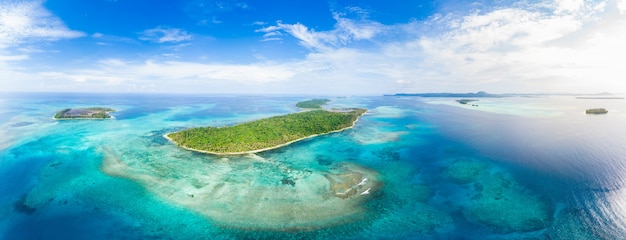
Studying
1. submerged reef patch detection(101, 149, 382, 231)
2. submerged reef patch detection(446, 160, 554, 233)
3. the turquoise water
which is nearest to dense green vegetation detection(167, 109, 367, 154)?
the turquoise water

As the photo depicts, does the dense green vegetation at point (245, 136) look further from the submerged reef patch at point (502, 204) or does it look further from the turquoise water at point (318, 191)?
the submerged reef patch at point (502, 204)

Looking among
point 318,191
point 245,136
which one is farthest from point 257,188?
point 245,136

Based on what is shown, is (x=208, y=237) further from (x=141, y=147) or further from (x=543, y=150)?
(x=543, y=150)

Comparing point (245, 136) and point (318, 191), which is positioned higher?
point (245, 136)

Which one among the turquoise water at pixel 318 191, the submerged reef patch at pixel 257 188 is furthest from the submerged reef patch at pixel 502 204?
the submerged reef patch at pixel 257 188

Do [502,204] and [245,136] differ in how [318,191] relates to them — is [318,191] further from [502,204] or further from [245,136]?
[245,136]

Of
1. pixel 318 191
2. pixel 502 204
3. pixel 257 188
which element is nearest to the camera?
pixel 502 204

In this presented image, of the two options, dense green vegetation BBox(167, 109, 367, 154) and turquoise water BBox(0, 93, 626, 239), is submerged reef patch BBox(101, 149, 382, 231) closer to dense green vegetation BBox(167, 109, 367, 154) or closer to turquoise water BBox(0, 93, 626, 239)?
turquoise water BBox(0, 93, 626, 239)

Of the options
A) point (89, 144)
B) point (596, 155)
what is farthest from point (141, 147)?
point (596, 155)

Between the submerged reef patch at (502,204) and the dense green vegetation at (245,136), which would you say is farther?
the dense green vegetation at (245,136)
